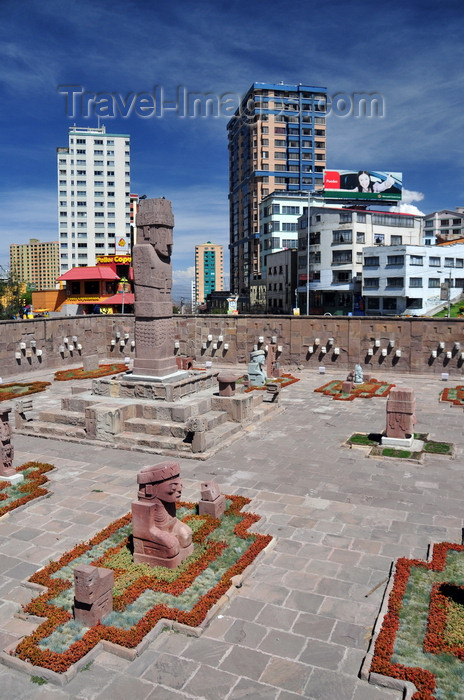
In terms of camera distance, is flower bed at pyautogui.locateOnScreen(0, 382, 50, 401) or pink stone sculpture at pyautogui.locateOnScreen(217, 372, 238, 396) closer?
pink stone sculpture at pyautogui.locateOnScreen(217, 372, 238, 396)

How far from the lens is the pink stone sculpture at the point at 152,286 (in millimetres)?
17016

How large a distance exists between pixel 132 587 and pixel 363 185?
2839 inches

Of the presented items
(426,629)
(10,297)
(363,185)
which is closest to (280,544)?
(426,629)

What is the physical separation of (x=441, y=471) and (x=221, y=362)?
18.0 metres

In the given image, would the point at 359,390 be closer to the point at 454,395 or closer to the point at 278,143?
the point at 454,395

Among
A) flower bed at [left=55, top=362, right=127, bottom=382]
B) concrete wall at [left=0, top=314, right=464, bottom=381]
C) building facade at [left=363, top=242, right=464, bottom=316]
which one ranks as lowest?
flower bed at [left=55, top=362, right=127, bottom=382]

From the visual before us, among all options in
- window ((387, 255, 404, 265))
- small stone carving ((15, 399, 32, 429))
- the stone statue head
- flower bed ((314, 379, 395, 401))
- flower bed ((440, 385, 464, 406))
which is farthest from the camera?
window ((387, 255, 404, 265))

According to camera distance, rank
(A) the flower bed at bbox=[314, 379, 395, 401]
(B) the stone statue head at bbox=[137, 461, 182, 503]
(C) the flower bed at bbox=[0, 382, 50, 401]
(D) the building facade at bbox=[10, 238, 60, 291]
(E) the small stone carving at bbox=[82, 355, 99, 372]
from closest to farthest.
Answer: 1. (B) the stone statue head at bbox=[137, 461, 182, 503]
2. (C) the flower bed at bbox=[0, 382, 50, 401]
3. (A) the flower bed at bbox=[314, 379, 395, 401]
4. (E) the small stone carving at bbox=[82, 355, 99, 372]
5. (D) the building facade at bbox=[10, 238, 60, 291]

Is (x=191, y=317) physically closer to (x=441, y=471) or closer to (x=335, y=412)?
(x=335, y=412)

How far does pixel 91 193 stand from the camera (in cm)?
9344

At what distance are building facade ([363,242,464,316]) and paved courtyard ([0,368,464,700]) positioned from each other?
118 feet

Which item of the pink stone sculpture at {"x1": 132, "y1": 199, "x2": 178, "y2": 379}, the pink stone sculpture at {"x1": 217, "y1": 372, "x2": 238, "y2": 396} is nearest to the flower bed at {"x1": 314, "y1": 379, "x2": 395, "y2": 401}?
the pink stone sculpture at {"x1": 217, "y1": 372, "x2": 238, "y2": 396}

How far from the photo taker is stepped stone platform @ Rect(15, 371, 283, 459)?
1414 cm

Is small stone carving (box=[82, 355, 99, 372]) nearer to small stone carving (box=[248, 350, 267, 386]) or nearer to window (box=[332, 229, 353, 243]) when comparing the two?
small stone carving (box=[248, 350, 267, 386])
